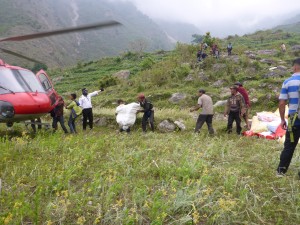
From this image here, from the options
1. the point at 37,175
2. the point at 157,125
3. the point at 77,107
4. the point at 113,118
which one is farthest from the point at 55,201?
the point at 113,118

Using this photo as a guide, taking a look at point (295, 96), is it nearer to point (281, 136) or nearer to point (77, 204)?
point (77, 204)

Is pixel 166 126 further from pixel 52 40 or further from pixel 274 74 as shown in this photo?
pixel 52 40

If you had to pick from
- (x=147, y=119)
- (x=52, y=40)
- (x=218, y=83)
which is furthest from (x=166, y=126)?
(x=52, y=40)

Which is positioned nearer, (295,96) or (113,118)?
(295,96)

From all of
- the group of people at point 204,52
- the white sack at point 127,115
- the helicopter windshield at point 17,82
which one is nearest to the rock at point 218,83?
the group of people at point 204,52

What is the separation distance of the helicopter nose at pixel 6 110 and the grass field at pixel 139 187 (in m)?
1.11

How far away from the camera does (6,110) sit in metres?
6.55

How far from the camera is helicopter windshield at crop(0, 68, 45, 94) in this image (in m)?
7.04

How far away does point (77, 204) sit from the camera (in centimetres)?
326

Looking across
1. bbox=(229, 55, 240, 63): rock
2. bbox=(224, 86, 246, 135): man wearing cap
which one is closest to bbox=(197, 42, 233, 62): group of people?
bbox=(229, 55, 240, 63): rock

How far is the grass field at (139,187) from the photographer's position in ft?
10.3

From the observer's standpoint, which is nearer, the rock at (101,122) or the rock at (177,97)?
the rock at (101,122)

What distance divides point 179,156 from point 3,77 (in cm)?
461

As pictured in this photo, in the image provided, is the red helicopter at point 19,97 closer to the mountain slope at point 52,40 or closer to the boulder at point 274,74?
the boulder at point 274,74
